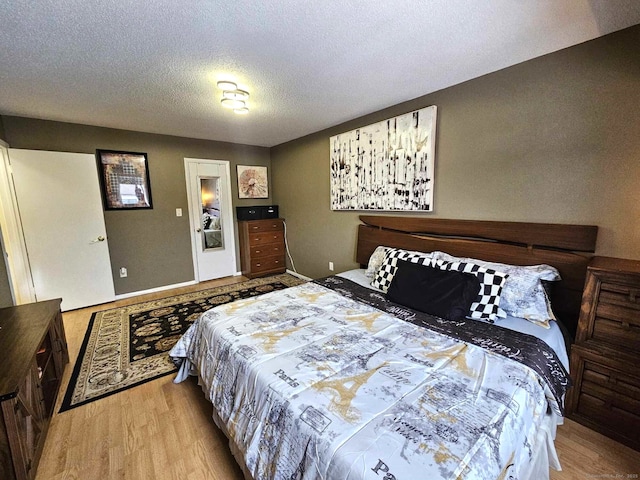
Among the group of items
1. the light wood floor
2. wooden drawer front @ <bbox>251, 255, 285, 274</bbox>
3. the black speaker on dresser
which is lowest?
the light wood floor

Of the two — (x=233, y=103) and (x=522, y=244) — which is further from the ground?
(x=233, y=103)

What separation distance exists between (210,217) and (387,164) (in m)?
3.00

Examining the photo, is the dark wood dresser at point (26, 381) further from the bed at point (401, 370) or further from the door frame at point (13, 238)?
the door frame at point (13, 238)

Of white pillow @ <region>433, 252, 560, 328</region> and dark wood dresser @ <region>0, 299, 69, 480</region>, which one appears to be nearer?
dark wood dresser @ <region>0, 299, 69, 480</region>

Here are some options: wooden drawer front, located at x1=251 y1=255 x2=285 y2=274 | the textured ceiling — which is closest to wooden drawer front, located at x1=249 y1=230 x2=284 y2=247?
wooden drawer front, located at x1=251 y1=255 x2=285 y2=274

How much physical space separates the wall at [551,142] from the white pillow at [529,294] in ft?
1.31

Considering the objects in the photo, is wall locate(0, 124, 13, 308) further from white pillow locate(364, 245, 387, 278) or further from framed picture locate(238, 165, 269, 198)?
white pillow locate(364, 245, 387, 278)

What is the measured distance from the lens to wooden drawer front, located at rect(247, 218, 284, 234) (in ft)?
14.3

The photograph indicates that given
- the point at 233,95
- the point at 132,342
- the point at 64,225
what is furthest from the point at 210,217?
the point at 233,95

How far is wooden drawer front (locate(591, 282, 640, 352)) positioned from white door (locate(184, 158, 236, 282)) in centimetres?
440

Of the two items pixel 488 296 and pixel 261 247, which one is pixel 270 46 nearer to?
pixel 488 296

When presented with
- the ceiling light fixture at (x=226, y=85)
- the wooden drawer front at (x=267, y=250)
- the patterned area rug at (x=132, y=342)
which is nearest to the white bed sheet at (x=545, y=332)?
the patterned area rug at (x=132, y=342)

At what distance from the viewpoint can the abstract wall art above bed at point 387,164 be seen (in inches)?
99.0

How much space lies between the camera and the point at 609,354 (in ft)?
4.68
